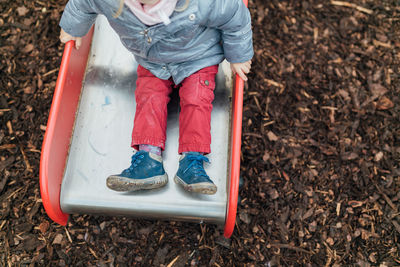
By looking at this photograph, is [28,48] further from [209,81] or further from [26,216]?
[209,81]

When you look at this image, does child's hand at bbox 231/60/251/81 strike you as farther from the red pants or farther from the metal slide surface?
the metal slide surface

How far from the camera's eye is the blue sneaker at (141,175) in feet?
5.74

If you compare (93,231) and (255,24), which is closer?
(93,231)

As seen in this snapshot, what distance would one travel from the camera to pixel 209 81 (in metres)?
1.95

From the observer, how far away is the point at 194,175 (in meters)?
1.80

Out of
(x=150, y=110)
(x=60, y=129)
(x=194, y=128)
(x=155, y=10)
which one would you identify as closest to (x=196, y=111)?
(x=194, y=128)

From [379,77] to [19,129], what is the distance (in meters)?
2.44

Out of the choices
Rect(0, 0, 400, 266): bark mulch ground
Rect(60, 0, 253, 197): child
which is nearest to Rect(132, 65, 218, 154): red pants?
Rect(60, 0, 253, 197): child

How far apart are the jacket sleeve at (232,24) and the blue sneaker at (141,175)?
25.0 inches

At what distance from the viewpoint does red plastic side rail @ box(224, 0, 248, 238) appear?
→ 178cm

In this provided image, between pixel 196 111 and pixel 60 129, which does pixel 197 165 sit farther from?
pixel 60 129

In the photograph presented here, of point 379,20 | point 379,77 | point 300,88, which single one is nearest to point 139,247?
point 300,88

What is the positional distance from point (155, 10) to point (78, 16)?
505 millimetres

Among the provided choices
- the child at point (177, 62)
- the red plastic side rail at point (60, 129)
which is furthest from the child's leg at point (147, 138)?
the red plastic side rail at point (60, 129)
